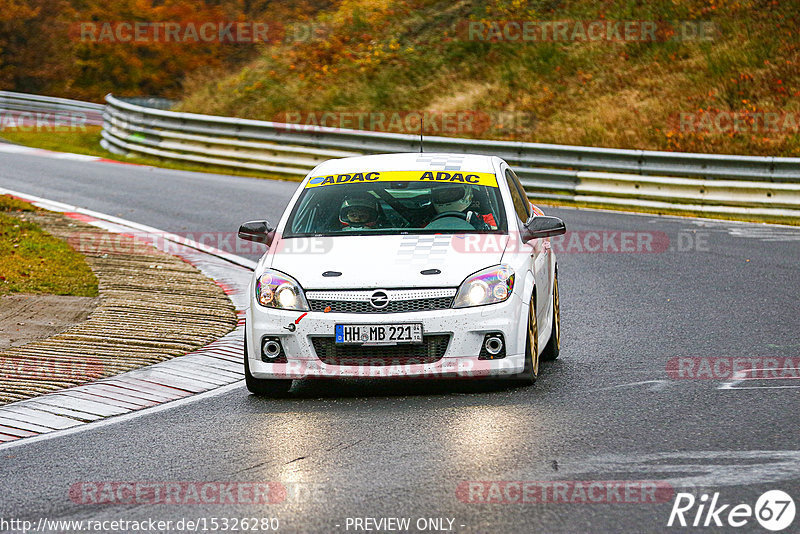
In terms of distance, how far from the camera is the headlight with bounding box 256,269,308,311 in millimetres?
7871

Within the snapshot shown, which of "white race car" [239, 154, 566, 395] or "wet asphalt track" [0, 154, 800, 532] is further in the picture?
"white race car" [239, 154, 566, 395]

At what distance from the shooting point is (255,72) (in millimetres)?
33562

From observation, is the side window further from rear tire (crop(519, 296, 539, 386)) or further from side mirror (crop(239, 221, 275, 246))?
side mirror (crop(239, 221, 275, 246))

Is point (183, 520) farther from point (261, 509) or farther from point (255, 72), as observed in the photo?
point (255, 72)

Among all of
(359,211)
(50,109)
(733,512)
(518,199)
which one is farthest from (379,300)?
(50,109)

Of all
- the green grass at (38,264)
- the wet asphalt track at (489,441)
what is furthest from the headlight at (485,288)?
the green grass at (38,264)

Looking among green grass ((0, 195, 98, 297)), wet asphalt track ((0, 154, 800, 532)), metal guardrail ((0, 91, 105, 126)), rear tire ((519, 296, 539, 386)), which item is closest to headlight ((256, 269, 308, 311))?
wet asphalt track ((0, 154, 800, 532))

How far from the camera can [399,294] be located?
772 cm

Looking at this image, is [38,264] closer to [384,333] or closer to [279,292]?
[279,292]

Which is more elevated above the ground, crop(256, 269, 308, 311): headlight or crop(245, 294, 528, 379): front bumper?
crop(256, 269, 308, 311): headlight

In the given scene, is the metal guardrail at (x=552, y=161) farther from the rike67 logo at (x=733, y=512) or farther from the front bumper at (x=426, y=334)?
the rike67 logo at (x=733, y=512)

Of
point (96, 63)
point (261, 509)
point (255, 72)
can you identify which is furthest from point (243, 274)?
point (96, 63)

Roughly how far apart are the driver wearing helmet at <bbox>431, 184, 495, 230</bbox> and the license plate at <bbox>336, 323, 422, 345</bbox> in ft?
4.30

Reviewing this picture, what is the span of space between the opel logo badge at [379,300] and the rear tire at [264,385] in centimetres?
90
